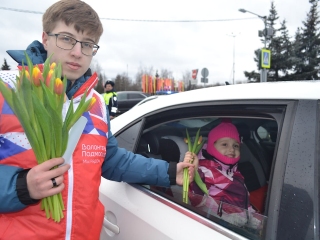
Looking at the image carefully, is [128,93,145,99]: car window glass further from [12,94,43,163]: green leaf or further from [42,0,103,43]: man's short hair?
[12,94,43,163]: green leaf

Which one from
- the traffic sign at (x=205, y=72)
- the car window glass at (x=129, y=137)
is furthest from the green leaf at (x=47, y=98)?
the traffic sign at (x=205, y=72)

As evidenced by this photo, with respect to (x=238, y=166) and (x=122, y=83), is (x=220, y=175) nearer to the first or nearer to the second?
(x=238, y=166)

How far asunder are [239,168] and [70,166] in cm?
146

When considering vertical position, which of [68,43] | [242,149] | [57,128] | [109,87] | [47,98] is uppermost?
[109,87]

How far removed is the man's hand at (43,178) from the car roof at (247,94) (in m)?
0.80

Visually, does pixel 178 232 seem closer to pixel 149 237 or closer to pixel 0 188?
pixel 149 237

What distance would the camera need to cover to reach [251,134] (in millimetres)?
2303

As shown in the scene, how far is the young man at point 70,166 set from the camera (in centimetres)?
94

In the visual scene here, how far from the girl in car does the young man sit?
0.63 ft

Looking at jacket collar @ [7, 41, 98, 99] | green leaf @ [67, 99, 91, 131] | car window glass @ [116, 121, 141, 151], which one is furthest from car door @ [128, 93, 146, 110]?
green leaf @ [67, 99, 91, 131]

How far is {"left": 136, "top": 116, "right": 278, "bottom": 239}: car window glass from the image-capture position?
3.59 ft

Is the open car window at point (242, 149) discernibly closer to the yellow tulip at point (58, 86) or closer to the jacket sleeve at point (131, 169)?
the jacket sleeve at point (131, 169)

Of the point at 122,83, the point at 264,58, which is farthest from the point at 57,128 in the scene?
the point at 122,83

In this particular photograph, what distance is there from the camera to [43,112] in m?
0.90
